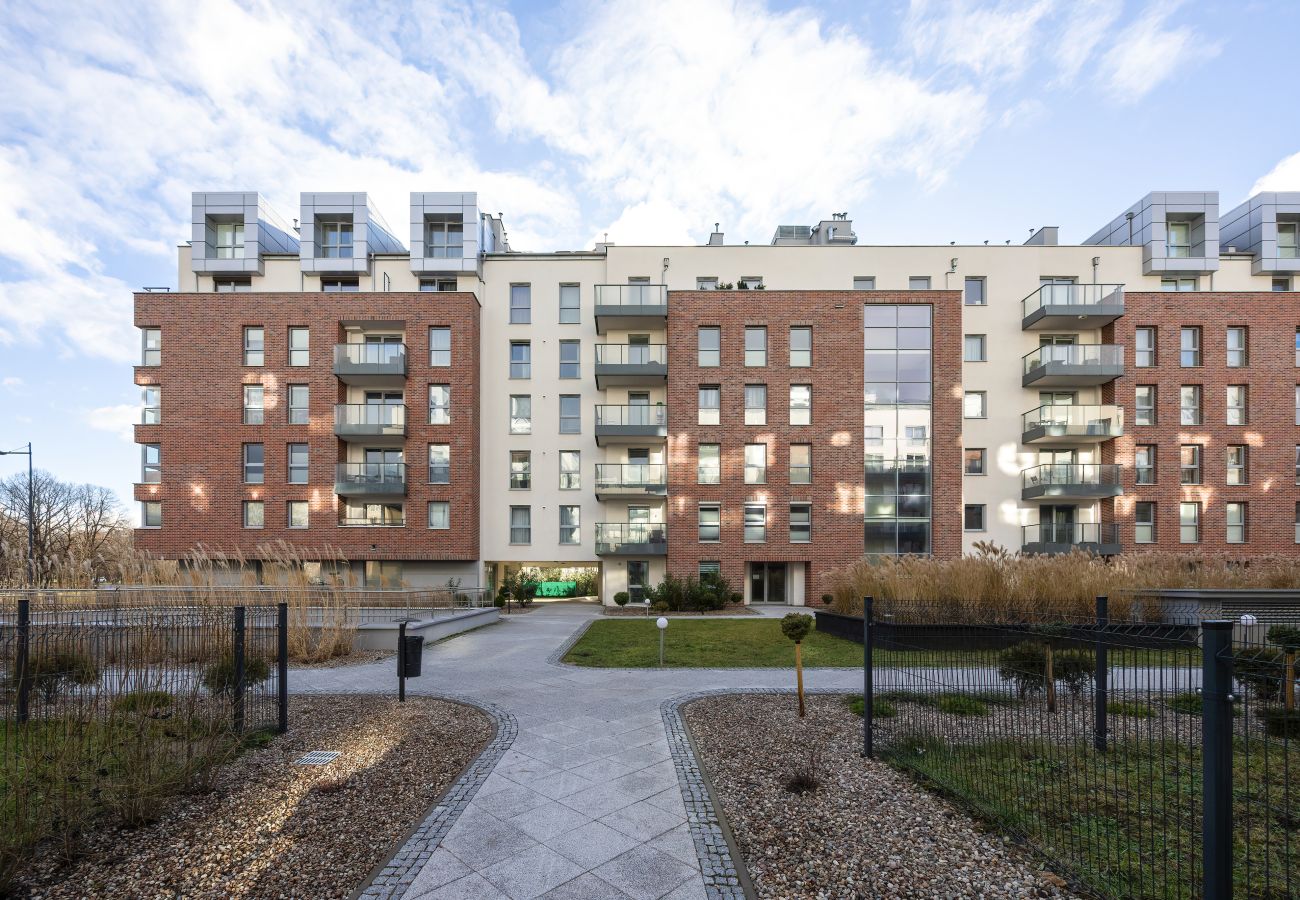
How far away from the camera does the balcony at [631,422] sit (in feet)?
77.0

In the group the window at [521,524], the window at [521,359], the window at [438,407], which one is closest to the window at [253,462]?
the window at [438,407]

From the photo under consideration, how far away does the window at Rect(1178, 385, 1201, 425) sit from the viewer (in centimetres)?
2405

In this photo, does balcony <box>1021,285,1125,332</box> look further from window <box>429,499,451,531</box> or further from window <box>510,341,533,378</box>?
window <box>429,499,451,531</box>

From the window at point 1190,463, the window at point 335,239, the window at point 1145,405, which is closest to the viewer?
the window at point 1190,463

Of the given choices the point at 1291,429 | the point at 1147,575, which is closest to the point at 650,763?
the point at 1147,575

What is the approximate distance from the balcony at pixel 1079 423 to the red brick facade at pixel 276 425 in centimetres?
2367

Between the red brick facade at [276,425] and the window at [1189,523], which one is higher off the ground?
the red brick facade at [276,425]

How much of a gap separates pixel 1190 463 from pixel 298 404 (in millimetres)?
37180

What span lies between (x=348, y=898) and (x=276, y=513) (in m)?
23.7

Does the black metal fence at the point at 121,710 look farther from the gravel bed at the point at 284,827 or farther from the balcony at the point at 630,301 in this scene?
the balcony at the point at 630,301

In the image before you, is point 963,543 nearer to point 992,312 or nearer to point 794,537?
point 794,537

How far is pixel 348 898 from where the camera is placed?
3650 millimetres

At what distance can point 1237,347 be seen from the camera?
78.7ft

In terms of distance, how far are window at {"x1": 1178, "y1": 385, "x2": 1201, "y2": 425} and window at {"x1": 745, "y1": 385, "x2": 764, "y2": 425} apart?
380 centimetres
